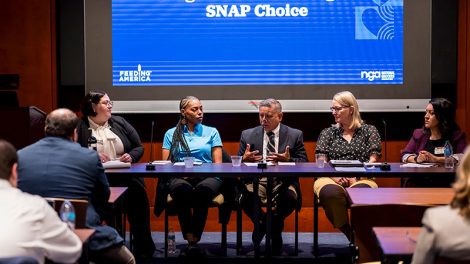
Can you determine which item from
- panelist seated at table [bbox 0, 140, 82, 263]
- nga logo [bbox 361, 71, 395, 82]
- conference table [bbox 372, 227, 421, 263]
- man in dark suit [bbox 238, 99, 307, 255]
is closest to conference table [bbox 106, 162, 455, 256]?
man in dark suit [bbox 238, 99, 307, 255]

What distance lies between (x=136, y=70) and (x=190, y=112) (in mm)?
1274

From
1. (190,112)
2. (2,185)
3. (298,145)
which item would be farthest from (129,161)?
(2,185)

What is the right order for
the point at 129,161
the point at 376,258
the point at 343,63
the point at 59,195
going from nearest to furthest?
the point at 59,195 → the point at 376,258 → the point at 129,161 → the point at 343,63

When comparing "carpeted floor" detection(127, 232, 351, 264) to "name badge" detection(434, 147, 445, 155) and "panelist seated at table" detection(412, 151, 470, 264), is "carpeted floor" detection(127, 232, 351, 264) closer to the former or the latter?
"name badge" detection(434, 147, 445, 155)

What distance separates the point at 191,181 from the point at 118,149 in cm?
70

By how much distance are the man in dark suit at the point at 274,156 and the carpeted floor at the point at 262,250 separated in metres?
0.21

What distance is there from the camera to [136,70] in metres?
7.24

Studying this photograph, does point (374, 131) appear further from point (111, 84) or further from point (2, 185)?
point (2, 185)

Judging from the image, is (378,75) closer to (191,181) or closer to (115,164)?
(191,181)

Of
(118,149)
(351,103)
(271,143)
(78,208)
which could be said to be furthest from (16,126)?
(351,103)

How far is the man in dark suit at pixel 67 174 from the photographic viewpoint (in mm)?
3785

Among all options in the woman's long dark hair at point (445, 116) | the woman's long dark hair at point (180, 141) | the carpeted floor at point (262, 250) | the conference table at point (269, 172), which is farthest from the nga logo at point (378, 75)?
the woman's long dark hair at point (180, 141)

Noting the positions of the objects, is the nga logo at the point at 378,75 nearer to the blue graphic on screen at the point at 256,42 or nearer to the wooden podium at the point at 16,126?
the blue graphic on screen at the point at 256,42

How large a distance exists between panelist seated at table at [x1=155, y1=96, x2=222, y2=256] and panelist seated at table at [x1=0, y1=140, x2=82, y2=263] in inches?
112
